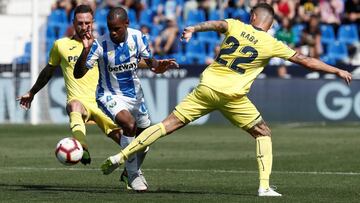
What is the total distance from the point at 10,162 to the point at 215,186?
5057 mm

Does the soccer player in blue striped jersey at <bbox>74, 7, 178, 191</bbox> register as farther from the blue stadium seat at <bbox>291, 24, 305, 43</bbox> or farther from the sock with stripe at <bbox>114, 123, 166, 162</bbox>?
the blue stadium seat at <bbox>291, 24, 305, 43</bbox>

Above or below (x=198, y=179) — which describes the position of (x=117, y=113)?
above

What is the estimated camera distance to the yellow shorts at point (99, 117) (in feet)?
45.0

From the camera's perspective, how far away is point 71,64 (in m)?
14.6

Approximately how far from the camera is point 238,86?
12359mm

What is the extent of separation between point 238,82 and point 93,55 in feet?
5.94

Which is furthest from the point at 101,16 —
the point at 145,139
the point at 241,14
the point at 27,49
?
the point at 145,139

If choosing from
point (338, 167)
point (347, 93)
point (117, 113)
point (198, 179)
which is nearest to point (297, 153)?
point (338, 167)

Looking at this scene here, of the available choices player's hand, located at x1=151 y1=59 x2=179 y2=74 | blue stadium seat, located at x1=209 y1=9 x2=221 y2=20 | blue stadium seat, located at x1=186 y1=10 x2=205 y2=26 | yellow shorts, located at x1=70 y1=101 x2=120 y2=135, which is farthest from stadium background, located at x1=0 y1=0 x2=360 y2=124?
player's hand, located at x1=151 y1=59 x2=179 y2=74

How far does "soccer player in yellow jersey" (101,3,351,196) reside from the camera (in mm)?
12312

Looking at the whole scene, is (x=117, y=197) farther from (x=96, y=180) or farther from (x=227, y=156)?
(x=227, y=156)

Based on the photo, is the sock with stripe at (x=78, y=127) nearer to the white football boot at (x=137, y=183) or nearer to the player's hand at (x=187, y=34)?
the white football boot at (x=137, y=183)

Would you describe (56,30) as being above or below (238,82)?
below

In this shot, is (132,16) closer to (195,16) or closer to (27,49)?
(195,16)
